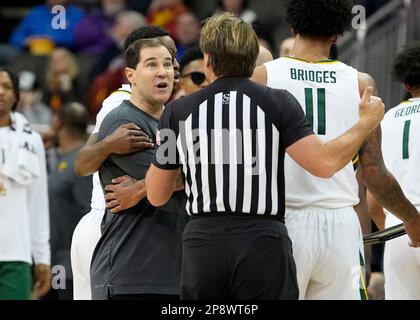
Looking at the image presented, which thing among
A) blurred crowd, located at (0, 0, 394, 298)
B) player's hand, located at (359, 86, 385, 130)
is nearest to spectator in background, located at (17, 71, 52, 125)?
blurred crowd, located at (0, 0, 394, 298)

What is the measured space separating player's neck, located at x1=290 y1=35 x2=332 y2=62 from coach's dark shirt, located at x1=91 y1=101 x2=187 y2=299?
1000 millimetres

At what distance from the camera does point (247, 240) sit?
530 centimetres

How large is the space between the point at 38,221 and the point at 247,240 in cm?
437

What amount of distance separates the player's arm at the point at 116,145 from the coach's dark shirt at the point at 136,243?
0.07m

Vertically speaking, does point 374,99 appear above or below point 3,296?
above

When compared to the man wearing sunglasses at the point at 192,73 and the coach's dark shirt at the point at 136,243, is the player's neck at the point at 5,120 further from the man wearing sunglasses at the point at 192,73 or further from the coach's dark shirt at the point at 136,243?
the coach's dark shirt at the point at 136,243

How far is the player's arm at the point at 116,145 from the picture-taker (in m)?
6.13

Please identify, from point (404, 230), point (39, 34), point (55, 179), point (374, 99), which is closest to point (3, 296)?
point (55, 179)

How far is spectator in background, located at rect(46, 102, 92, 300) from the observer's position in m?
9.64

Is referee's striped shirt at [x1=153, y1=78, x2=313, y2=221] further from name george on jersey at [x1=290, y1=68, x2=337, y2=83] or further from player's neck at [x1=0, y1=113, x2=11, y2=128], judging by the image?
player's neck at [x1=0, y1=113, x2=11, y2=128]

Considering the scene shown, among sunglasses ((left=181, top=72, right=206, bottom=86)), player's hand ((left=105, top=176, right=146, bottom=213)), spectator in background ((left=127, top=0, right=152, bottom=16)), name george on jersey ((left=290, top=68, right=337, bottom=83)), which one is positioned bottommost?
player's hand ((left=105, top=176, right=146, bottom=213))

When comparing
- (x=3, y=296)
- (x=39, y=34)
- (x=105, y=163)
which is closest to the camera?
(x=105, y=163)

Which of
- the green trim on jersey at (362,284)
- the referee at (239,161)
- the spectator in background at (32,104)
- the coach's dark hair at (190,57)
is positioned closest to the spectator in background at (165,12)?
the spectator in background at (32,104)
